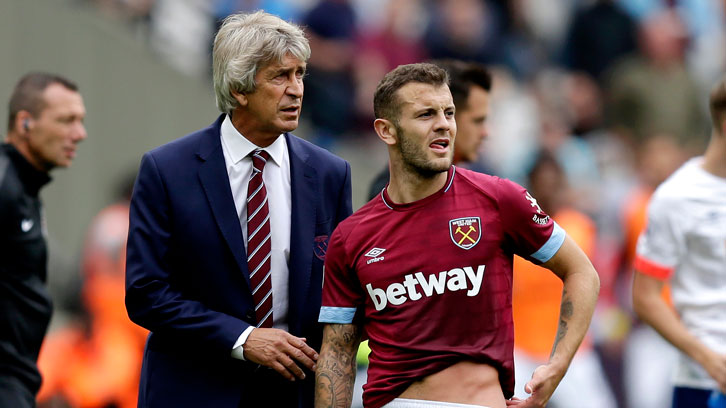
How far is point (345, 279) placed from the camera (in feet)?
17.0

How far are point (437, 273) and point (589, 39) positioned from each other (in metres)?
10.1

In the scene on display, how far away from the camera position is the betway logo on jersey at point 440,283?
16.3 ft

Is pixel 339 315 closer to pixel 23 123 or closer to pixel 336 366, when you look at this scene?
pixel 336 366

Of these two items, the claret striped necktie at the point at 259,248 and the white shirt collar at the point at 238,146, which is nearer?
the claret striped necktie at the point at 259,248

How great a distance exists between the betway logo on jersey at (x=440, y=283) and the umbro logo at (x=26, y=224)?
2631mm

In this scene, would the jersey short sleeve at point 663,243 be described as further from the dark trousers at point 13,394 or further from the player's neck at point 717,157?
the dark trousers at point 13,394

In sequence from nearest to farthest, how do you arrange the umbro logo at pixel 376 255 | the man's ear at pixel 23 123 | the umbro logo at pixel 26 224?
1. the umbro logo at pixel 376 255
2. the umbro logo at pixel 26 224
3. the man's ear at pixel 23 123

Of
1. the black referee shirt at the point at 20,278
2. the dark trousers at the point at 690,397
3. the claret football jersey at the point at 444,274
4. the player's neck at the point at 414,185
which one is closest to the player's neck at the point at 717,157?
the dark trousers at the point at 690,397

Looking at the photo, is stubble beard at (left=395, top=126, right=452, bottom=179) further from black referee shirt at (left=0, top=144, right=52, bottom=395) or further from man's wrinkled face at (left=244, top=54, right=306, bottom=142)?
black referee shirt at (left=0, top=144, right=52, bottom=395)

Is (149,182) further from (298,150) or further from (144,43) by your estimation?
(144,43)

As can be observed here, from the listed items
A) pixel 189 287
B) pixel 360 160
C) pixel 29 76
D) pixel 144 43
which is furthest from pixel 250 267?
pixel 360 160

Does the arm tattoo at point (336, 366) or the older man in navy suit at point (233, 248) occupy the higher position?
the older man in navy suit at point (233, 248)

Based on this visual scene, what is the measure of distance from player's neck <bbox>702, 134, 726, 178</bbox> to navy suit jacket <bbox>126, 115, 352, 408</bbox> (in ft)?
7.35

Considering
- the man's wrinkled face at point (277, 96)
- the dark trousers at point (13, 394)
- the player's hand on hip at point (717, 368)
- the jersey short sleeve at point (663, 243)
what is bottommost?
the player's hand on hip at point (717, 368)
